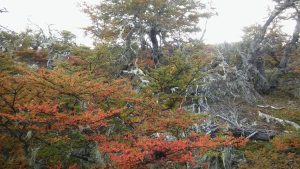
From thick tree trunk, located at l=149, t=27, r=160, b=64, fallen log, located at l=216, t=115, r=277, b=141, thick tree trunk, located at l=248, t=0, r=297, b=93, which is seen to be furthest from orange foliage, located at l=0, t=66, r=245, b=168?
thick tree trunk, located at l=248, t=0, r=297, b=93

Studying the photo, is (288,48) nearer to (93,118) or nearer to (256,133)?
(256,133)

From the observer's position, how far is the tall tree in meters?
17.5

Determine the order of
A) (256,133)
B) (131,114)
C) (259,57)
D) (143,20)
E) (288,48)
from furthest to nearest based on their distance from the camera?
(288,48), (259,57), (143,20), (256,133), (131,114)

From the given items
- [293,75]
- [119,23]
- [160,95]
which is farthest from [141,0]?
[293,75]

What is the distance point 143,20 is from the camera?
59.5 feet

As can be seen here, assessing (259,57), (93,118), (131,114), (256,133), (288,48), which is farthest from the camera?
(288,48)

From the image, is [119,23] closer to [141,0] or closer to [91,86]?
[141,0]

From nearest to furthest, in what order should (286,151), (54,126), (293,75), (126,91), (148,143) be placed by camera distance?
(148,143)
(54,126)
(126,91)
(286,151)
(293,75)

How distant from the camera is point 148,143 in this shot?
27.5 ft

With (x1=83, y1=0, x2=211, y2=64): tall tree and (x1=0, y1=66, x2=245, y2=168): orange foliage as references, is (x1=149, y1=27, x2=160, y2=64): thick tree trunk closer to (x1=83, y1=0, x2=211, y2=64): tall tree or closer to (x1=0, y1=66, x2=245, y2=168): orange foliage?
(x1=83, y1=0, x2=211, y2=64): tall tree

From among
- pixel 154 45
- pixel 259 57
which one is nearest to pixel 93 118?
pixel 154 45

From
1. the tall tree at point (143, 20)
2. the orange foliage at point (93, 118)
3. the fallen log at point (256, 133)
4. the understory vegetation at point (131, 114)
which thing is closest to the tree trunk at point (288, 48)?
the understory vegetation at point (131, 114)

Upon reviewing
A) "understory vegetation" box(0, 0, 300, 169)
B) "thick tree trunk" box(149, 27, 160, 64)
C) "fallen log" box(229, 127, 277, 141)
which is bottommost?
"fallen log" box(229, 127, 277, 141)

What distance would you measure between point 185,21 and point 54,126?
42.7 ft
